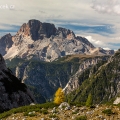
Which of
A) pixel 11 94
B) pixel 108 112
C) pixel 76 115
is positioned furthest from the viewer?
pixel 11 94

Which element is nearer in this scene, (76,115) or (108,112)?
(108,112)

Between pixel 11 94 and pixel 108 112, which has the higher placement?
pixel 108 112

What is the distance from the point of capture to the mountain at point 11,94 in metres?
88.5

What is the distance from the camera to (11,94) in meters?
93.4

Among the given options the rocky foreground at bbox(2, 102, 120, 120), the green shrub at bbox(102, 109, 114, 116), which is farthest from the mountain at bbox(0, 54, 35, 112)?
the green shrub at bbox(102, 109, 114, 116)

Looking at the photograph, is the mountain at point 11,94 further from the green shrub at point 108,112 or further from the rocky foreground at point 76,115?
the green shrub at point 108,112

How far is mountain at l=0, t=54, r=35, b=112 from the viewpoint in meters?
88.5

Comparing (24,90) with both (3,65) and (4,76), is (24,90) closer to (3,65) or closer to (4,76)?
(4,76)

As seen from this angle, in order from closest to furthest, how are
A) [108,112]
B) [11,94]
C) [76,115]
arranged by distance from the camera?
[108,112]
[76,115]
[11,94]

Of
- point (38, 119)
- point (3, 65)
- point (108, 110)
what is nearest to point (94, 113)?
point (108, 110)

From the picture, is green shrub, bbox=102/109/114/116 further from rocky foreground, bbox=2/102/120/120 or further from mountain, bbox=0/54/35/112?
mountain, bbox=0/54/35/112

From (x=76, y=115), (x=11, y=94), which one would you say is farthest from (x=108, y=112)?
(x=11, y=94)

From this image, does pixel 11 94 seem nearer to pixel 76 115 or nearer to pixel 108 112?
pixel 76 115

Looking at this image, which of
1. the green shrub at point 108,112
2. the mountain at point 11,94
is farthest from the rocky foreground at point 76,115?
the mountain at point 11,94
